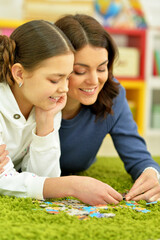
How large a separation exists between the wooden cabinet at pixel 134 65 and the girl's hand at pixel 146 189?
2.00 m

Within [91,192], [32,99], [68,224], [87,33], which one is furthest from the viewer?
[87,33]

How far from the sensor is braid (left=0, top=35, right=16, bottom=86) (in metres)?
1.17

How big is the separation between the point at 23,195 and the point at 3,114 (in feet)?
0.87

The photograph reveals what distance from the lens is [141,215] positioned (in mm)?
1011

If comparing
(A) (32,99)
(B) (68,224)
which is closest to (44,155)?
(A) (32,99)

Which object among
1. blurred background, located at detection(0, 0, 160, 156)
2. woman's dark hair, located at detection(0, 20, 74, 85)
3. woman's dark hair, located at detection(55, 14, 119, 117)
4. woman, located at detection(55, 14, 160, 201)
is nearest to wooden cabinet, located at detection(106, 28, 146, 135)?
blurred background, located at detection(0, 0, 160, 156)

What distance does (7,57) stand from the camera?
1169mm

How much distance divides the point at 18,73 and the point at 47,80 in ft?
0.35

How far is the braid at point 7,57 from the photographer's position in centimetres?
117

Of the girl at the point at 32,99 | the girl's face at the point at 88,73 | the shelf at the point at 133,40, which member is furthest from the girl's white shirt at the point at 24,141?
the shelf at the point at 133,40

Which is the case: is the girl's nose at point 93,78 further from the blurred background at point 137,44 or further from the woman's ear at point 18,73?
the blurred background at point 137,44

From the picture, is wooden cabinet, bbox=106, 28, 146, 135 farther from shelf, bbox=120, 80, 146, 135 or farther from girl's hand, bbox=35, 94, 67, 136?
girl's hand, bbox=35, 94, 67, 136

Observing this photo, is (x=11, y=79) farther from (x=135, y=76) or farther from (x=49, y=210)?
(x=135, y=76)

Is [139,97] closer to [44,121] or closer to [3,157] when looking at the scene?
[44,121]
